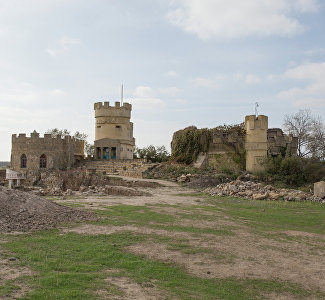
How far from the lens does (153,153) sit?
37938 millimetres

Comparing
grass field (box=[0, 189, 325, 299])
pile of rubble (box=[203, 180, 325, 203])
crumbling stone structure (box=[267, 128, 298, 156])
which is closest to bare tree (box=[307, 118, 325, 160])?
crumbling stone structure (box=[267, 128, 298, 156])

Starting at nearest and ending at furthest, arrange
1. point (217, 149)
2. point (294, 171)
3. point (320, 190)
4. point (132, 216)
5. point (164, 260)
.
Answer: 1. point (164, 260)
2. point (132, 216)
3. point (320, 190)
4. point (294, 171)
5. point (217, 149)

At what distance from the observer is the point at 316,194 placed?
57.6ft

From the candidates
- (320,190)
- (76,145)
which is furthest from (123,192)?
(76,145)

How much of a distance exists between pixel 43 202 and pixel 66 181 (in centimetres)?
1368

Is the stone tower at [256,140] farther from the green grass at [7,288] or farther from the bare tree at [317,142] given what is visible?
the green grass at [7,288]

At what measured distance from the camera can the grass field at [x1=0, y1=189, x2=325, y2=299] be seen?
474 cm

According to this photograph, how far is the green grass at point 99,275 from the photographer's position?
4.64 m

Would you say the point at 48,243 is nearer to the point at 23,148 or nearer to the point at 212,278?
the point at 212,278

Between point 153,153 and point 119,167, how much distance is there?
29.1 feet

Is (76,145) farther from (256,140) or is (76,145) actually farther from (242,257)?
(242,257)

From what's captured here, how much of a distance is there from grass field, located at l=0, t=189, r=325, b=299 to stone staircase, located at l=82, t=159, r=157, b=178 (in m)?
16.8

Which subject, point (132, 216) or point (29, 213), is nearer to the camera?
point (29, 213)

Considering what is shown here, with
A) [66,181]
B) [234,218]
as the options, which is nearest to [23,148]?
[66,181]
